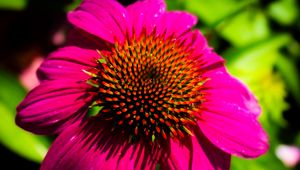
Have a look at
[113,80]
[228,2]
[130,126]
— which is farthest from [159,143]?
[228,2]

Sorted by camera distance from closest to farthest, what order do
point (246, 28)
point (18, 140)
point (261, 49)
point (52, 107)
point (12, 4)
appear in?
point (52, 107), point (18, 140), point (12, 4), point (261, 49), point (246, 28)

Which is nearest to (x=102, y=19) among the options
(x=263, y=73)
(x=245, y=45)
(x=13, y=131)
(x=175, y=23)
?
(x=175, y=23)

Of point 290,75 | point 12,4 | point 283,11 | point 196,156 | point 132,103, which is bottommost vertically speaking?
point 290,75

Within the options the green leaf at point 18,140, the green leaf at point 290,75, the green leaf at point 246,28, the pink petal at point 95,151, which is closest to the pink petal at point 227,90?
the pink petal at point 95,151

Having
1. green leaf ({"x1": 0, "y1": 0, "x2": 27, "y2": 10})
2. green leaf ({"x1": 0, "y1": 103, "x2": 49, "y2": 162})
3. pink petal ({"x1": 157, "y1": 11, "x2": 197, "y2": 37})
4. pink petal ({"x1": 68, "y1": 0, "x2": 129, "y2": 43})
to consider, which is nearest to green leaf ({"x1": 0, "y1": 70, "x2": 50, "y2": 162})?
green leaf ({"x1": 0, "y1": 103, "x2": 49, "y2": 162})

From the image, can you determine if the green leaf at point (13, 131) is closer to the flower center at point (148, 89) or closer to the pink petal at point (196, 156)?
the flower center at point (148, 89)

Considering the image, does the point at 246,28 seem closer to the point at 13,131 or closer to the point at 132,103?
the point at 132,103

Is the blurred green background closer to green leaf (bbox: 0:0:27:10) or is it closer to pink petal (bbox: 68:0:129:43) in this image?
green leaf (bbox: 0:0:27:10)
